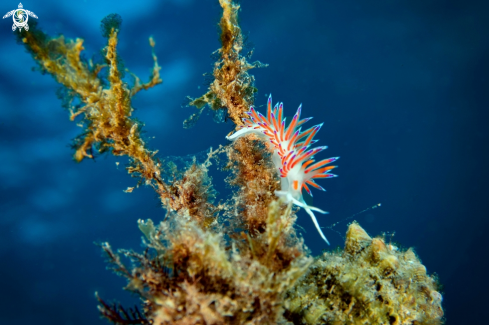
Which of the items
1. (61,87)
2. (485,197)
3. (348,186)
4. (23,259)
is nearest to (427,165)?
(485,197)

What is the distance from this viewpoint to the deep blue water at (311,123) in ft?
45.1

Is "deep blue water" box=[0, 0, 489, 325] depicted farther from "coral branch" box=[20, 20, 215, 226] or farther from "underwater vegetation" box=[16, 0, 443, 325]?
"coral branch" box=[20, 20, 215, 226]

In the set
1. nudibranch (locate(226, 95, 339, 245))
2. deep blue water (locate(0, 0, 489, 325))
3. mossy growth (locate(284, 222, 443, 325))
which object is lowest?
mossy growth (locate(284, 222, 443, 325))

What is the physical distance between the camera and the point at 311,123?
28094mm

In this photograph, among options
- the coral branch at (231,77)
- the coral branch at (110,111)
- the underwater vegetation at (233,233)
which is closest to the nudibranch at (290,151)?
the underwater vegetation at (233,233)

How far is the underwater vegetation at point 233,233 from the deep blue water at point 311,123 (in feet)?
31.0

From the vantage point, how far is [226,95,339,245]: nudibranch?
102 inches

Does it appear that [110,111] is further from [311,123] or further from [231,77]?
[311,123]

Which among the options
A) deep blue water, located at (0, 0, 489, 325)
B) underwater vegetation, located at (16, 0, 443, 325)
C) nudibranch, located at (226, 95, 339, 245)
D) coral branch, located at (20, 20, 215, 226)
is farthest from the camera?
deep blue water, located at (0, 0, 489, 325)

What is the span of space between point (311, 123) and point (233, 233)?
26988 millimetres

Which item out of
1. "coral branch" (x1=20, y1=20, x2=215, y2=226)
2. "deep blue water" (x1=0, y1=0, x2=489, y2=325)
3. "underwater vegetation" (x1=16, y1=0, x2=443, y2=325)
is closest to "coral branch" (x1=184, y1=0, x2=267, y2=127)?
"underwater vegetation" (x1=16, y1=0, x2=443, y2=325)

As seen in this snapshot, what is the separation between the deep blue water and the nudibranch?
974 centimetres

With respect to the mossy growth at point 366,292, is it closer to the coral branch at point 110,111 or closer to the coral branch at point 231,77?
the coral branch at point 110,111

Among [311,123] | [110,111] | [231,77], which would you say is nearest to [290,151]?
[231,77]
